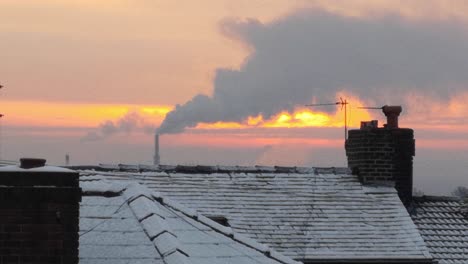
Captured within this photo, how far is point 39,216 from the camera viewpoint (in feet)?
38.5

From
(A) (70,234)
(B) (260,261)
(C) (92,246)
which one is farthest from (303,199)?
(A) (70,234)

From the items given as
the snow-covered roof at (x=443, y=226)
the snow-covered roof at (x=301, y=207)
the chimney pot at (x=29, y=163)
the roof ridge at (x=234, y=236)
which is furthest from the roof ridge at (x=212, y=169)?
the chimney pot at (x=29, y=163)

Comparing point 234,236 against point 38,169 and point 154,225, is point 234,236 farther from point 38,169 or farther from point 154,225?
point 38,169

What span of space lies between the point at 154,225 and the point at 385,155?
41.1ft

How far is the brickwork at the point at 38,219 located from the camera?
11641 millimetres

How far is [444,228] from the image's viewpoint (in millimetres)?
24562

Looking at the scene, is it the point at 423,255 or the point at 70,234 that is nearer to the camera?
the point at 70,234

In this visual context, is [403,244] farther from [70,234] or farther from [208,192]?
[70,234]

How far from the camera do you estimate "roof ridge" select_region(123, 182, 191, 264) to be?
13062 millimetres

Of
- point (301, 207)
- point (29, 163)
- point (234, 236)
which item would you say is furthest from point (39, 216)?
point (301, 207)

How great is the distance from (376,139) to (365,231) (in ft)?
12.0

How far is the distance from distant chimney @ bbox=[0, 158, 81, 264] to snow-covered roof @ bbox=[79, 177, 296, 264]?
1.23 m

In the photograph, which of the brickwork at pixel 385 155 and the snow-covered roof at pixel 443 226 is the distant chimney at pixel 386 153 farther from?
the snow-covered roof at pixel 443 226

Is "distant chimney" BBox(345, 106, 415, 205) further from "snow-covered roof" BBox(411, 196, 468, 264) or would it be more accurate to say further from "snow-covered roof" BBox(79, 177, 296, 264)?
"snow-covered roof" BBox(79, 177, 296, 264)
